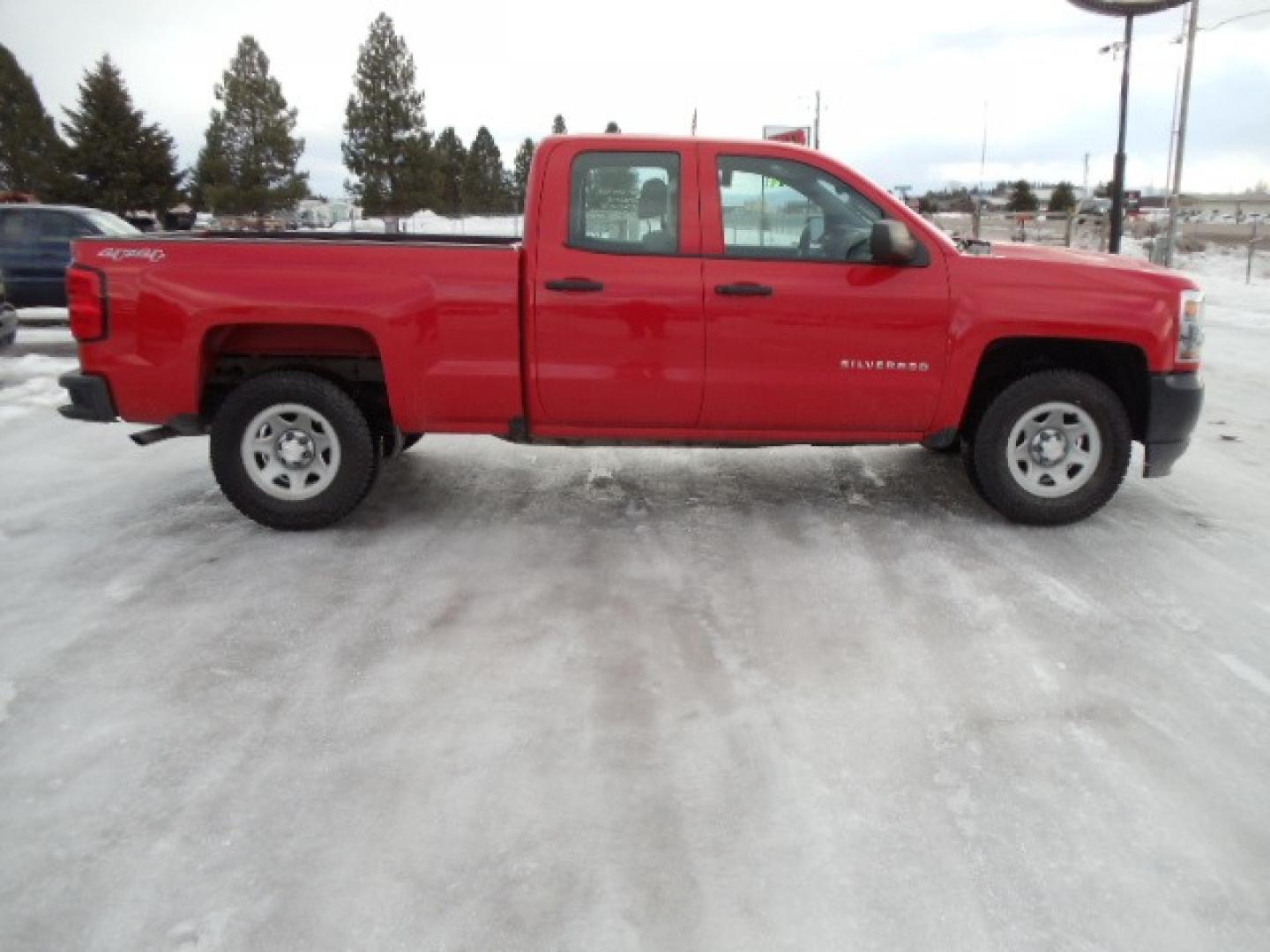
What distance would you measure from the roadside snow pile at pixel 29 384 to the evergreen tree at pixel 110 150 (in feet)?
152

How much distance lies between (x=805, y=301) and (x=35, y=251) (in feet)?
42.6

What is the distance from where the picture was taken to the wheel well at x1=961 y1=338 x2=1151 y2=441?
5379mm

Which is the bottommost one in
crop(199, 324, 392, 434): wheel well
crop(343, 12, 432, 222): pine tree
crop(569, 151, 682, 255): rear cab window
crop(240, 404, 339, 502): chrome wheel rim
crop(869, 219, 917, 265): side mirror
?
crop(240, 404, 339, 502): chrome wheel rim

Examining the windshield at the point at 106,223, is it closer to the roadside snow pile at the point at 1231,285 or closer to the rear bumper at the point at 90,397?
the rear bumper at the point at 90,397

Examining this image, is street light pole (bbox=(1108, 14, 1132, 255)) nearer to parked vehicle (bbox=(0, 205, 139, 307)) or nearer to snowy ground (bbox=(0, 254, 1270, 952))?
snowy ground (bbox=(0, 254, 1270, 952))

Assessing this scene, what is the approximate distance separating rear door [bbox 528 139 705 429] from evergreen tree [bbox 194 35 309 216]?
5909 cm

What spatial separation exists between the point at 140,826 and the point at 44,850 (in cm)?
23

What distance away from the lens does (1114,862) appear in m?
2.66

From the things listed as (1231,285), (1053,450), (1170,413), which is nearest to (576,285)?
(1053,450)

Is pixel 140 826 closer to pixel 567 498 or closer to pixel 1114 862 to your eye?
pixel 1114 862

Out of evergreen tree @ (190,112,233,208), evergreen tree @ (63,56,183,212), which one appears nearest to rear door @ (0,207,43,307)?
evergreen tree @ (63,56,183,212)

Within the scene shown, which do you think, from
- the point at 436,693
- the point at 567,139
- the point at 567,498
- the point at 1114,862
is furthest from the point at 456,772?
the point at 567,139

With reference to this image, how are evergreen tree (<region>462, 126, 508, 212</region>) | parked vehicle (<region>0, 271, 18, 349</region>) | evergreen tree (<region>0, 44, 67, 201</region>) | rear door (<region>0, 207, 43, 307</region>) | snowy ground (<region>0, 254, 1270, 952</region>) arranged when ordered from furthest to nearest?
evergreen tree (<region>462, 126, 508, 212</region>) → evergreen tree (<region>0, 44, 67, 201</region>) → rear door (<region>0, 207, 43, 307</region>) → parked vehicle (<region>0, 271, 18, 349</region>) → snowy ground (<region>0, 254, 1270, 952</region>)

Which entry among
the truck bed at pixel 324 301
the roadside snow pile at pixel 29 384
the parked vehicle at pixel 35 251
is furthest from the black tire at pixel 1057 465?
the parked vehicle at pixel 35 251
